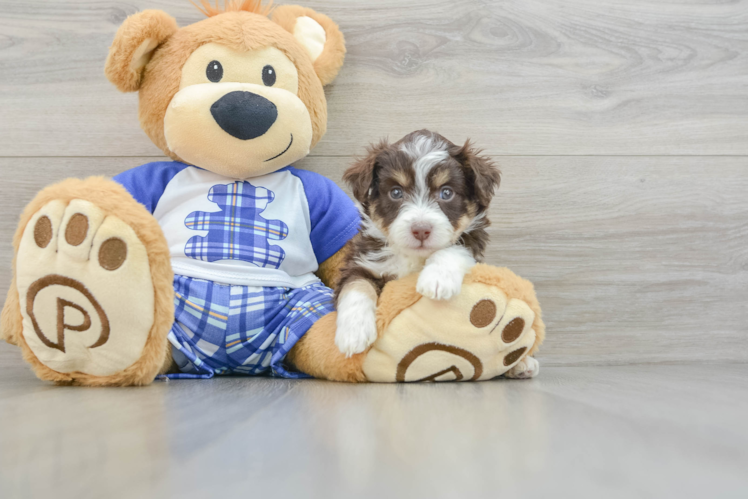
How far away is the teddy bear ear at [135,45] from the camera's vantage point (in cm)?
153

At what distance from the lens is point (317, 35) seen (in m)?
1.81

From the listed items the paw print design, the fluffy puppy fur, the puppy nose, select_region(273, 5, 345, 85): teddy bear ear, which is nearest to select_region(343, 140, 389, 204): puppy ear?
the fluffy puppy fur

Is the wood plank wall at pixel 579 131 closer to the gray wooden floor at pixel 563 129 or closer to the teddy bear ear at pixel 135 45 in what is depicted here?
the gray wooden floor at pixel 563 129

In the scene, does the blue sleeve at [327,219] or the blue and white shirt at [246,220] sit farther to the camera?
the blue sleeve at [327,219]

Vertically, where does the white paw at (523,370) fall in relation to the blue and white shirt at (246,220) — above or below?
below

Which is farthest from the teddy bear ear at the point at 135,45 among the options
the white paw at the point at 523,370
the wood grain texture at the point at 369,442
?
the white paw at the point at 523,370

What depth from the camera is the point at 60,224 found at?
1154 mm

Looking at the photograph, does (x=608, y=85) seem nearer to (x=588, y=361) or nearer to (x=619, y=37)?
(x=619, y=37)

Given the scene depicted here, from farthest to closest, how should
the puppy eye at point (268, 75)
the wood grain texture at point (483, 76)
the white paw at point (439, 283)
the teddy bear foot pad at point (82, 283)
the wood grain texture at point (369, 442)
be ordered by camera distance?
the wood grain texture at point (483, 76) < the puppy eye at point (268, 75) < the white paw at point (439, 283) < the teddy bear foot pad at point (82, 283) < the wood grain texture at point (369, 442)

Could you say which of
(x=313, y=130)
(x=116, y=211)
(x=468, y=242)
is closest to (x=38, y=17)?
(x=313, y=130)

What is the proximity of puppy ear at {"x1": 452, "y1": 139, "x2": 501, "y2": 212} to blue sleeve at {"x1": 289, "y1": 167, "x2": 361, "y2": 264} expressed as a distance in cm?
46

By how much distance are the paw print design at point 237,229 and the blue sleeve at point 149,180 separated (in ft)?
0.55

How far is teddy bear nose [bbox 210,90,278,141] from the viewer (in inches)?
59.5

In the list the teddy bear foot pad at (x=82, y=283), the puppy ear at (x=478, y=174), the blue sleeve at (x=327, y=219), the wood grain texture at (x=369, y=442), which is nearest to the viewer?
the wood grain texture at (x=369, y=442)
